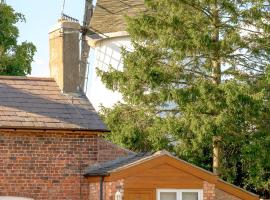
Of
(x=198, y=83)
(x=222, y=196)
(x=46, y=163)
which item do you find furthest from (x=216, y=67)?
(x=46, y=163)

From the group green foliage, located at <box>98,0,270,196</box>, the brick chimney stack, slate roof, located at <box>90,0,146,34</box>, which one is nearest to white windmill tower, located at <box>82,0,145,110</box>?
slate roof, located at <box>90,0,146,34</box>

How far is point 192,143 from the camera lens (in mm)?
32375

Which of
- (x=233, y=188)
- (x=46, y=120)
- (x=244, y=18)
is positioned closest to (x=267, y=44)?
(x=244, y=18)

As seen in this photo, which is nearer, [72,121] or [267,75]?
[72,121]

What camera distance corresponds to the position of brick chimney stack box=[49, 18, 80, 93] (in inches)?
1056

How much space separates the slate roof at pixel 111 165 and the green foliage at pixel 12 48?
55.6 feet

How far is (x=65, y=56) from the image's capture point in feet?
88.6

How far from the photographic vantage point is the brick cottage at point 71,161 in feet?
79.2

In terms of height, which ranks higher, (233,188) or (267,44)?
(267,44)

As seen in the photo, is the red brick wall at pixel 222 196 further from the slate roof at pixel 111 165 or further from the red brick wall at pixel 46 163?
the red brick wall at pixel 46 163

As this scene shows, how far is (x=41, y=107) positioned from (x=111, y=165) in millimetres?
2542

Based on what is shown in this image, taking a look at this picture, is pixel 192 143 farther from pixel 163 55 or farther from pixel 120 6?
pixel 120 6

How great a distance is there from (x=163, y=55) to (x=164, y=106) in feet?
6.57

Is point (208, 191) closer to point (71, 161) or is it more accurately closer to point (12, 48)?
point (71, 161)
